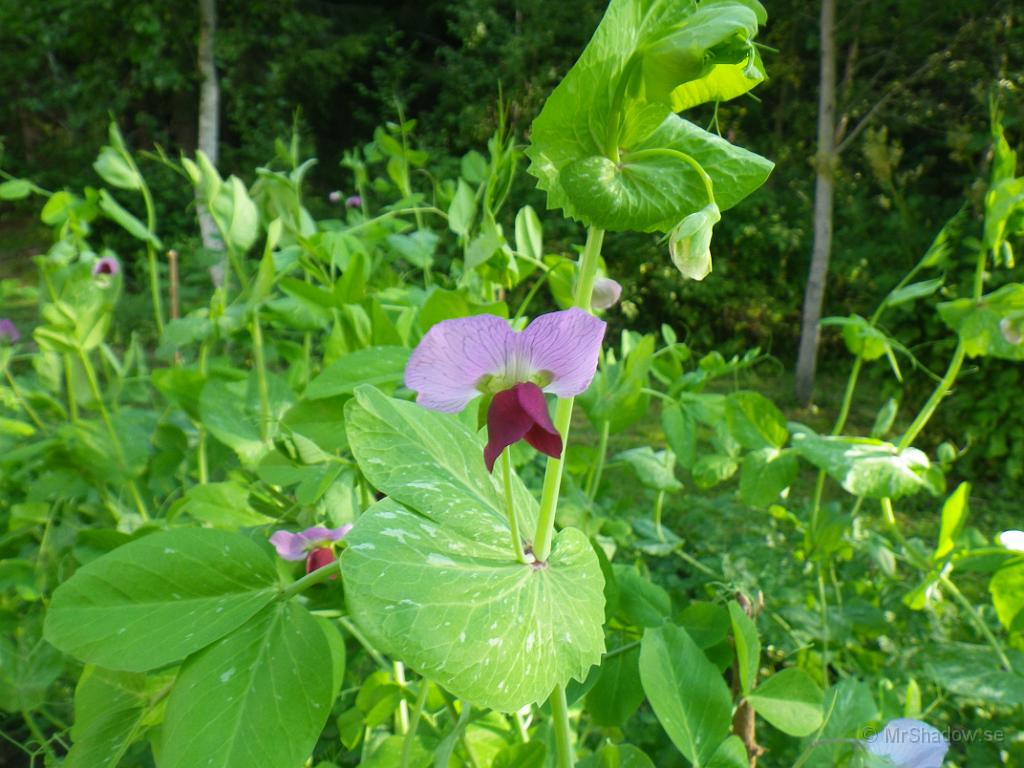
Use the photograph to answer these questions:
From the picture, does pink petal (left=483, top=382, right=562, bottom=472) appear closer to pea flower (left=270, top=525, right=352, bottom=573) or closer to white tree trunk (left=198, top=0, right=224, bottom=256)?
pea flower (left=270, top=525, right=352, bottom=573)

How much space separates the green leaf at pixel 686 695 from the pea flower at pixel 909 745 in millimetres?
89

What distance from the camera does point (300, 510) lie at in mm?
575

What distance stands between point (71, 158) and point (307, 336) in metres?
8.17

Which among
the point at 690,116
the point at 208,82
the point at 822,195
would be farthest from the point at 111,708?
the point at 208,82

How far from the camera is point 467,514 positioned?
355mm

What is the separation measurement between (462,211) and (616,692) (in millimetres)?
479

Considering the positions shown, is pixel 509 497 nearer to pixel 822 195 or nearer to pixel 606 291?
pixel 606 291

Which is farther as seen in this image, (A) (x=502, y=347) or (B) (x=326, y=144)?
(B) (x=326, y=144)

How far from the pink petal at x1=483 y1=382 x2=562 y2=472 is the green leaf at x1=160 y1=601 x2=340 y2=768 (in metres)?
0.14

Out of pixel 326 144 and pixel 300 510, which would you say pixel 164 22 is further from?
pixel 300 510

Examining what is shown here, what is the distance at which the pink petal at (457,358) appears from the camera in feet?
0.99

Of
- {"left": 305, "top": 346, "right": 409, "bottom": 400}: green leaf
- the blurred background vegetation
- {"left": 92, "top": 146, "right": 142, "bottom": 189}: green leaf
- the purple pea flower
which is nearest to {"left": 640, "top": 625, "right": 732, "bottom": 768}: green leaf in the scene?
{"left": 305, "top": 346, "right": 409, "bottom": 400}: green leaf

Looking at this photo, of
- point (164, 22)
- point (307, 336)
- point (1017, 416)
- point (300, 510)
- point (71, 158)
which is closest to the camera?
point (300, 510)

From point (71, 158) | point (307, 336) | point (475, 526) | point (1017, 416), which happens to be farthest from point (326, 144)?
point (475, 526)
